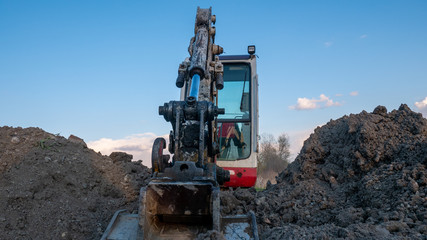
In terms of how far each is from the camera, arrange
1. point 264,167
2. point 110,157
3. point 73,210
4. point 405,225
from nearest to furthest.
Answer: point 405,225 < point 73,210 < point 110,157 < point 264,167

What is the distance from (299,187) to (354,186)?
25.2 inches

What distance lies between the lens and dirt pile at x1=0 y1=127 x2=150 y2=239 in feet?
11.8

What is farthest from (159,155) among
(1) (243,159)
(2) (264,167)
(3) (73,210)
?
(2) (264,167)

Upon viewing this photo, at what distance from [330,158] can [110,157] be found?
135 inches

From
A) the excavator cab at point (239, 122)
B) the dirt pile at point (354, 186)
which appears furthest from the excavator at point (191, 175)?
the excavator cab at point (239, 122)

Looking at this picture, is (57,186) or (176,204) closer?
(176,204)

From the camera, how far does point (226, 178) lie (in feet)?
12.2

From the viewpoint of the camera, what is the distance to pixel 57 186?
4117 mm

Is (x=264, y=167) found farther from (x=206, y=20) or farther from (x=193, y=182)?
(x=193, y=182)

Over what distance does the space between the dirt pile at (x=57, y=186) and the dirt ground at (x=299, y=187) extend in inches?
0.4

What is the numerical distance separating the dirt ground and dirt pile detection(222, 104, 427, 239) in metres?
0.01

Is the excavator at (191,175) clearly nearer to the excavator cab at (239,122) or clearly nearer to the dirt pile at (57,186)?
the dirt pile at (57,186)

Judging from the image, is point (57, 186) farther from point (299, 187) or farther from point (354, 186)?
point (354, 186)

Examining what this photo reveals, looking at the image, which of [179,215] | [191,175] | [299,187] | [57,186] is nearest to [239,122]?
[299,187]
